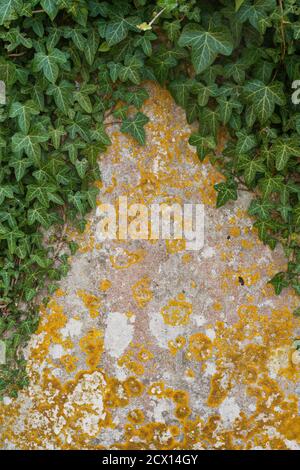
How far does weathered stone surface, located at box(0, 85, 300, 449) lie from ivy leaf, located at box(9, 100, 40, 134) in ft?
0.98

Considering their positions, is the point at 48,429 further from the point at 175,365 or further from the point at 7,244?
the point at 7,244

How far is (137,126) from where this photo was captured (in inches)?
73.3

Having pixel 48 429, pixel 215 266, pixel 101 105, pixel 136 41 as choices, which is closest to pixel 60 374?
pixel 48 429

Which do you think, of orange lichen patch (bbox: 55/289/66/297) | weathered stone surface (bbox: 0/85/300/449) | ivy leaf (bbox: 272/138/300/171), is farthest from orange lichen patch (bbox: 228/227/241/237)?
Result: orange lichen patch (bbox: 55/289/66/297)

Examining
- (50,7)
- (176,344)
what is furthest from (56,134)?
(176,344)

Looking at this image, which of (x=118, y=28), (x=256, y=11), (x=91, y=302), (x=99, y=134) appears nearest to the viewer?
(x=256, y=11)

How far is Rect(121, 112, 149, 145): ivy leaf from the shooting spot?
6.10 ft

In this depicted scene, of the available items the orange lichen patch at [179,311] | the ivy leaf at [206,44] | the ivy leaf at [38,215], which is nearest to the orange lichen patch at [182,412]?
the orange lichen patch at [179,311]

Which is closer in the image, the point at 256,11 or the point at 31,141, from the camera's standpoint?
the point at 256,11

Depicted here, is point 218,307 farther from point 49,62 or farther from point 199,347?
point 49,62

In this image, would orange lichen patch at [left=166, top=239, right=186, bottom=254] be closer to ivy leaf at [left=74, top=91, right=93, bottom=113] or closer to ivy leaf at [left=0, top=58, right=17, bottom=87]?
ivy leaf at [left=74, top=91, right=93, bottom=113]

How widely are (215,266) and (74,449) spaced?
0.83 meters

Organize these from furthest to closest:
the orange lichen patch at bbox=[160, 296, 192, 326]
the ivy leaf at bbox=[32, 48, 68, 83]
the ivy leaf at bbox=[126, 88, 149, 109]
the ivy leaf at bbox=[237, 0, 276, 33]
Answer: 1. the orange lichen patch at bbox=[160, 296, 192, 326]
2. the ivy leaf at bbox=[126, 88, 149, 109]
3. the ivy leaf at bbox=[32, 48, 68, 83]
4. the ivy leaf at bbox=[237, 0, 276, 33]
